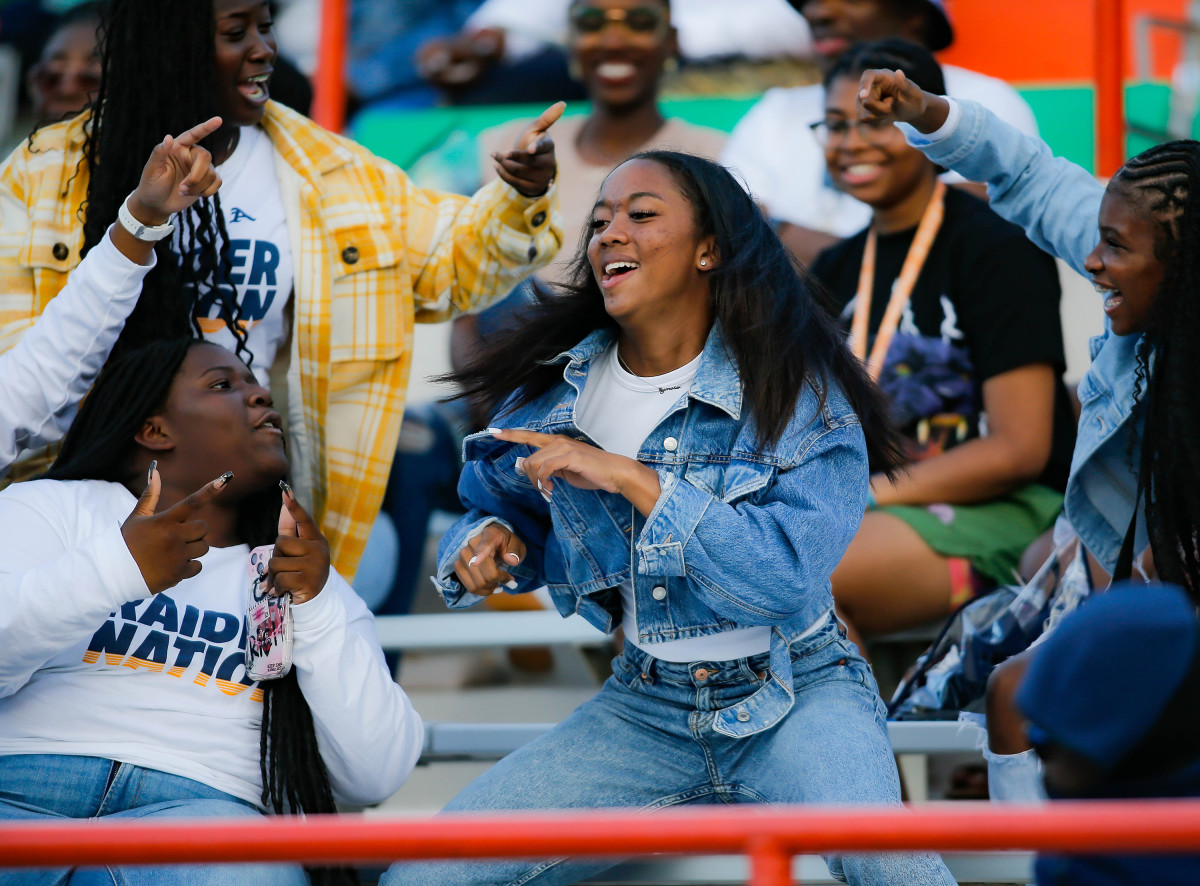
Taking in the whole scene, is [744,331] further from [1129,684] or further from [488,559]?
[1129,684]

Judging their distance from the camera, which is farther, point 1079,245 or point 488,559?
point 1079,245

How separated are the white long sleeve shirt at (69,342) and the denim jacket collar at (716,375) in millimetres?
825

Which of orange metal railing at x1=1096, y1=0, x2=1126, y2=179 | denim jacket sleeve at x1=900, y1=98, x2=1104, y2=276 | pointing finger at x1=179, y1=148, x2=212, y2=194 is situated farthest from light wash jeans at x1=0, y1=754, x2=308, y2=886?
orange metal railing at x1=1096, y1=0, x2=1126, y2=179

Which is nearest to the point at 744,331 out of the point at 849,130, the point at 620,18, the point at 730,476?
the point at 730,476

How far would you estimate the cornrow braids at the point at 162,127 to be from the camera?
2748 mm

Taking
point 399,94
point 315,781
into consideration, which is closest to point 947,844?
point 315,781

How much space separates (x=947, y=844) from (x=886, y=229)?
97.6 inches

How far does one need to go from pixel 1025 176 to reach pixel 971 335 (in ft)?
2.29

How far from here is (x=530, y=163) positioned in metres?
2.80

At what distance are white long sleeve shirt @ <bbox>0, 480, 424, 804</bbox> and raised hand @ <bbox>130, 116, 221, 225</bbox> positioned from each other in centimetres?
52

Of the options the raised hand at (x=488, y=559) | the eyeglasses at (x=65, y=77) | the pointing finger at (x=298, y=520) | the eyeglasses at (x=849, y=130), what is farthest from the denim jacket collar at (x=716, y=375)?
the eyeglasses at (x=65, y=77)

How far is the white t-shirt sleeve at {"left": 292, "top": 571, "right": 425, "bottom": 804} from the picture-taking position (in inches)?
89.9

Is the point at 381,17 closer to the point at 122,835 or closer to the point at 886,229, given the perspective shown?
the point at 886,229

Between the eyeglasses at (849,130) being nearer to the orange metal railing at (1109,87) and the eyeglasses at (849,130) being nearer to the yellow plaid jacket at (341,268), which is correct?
the yellow plaid jacket at (341,268)
